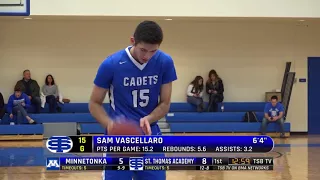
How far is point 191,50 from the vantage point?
20250mm

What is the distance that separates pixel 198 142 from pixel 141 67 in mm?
987

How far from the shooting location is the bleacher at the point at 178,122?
1811 centimetres

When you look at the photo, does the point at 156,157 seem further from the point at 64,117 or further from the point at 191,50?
the point at 191,50

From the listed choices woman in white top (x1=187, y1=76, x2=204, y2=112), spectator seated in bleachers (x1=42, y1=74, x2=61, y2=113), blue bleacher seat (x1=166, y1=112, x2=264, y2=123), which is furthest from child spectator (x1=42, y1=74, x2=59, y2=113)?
woman in white top (x1=187, y1=76, x2=204, y2=112)

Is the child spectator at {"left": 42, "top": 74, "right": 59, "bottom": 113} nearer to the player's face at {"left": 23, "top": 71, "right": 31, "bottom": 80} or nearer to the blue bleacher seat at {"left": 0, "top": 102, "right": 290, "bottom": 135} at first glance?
the blue bleacher seat at {"left": 0, "top": 102, "right": 290, "bottom": 135}

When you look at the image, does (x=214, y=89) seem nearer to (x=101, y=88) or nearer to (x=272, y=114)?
(x=272, y=114)

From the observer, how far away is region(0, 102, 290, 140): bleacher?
18.1 metres

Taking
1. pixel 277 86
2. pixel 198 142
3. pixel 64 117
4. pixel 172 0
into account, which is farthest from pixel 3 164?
pixel 277 86

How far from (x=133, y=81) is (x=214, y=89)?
1577cm

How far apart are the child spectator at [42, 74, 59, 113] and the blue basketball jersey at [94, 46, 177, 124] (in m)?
15.3

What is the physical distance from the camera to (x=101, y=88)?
13.5 feet
